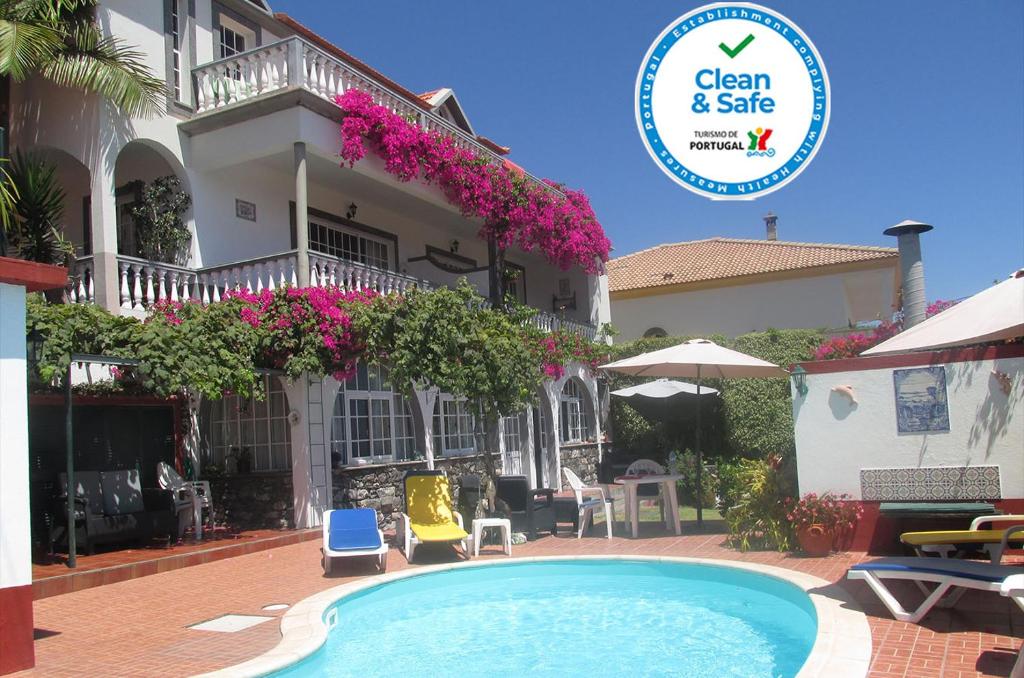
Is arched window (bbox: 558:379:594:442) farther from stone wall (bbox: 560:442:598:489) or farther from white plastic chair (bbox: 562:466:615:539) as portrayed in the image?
white plastic chair (bbox: 562:466:615:539)

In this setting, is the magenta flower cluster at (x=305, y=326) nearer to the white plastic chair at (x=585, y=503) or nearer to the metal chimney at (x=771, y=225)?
the white plastic chair at (x=585, y=503)

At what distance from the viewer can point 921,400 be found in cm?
904

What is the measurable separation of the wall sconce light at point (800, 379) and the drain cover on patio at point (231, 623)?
6363 millimetres

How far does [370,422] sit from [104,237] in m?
5.20

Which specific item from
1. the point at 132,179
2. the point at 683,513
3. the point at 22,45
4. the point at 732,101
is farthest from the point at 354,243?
the point at 732,101

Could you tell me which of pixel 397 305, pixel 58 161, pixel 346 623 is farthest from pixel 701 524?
pixel 58 161

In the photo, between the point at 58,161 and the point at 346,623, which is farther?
the point at 58,161

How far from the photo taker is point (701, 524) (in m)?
12.4

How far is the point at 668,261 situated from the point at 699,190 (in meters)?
26.6

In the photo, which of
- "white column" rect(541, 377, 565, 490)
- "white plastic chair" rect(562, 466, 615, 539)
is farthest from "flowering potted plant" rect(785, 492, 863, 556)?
"white column" rect(541, 377, 565, 490)

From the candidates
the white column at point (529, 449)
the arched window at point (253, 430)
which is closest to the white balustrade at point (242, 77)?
the arched window at point (253, 430)

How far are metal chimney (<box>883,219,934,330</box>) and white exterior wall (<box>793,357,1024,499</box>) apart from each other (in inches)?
145

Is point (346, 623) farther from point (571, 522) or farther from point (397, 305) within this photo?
point (571, 522)

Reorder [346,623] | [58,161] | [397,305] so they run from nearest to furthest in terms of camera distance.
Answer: [346,623]
[397,305]
[58,161]
